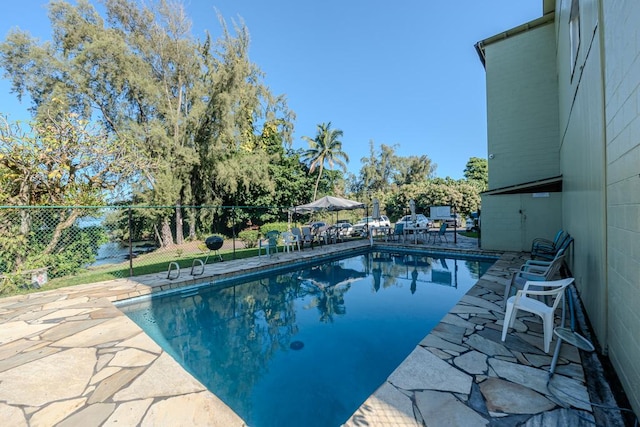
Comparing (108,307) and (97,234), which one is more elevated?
(97,234)

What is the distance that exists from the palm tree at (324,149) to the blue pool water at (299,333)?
15.5m

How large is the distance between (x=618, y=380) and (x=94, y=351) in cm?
474

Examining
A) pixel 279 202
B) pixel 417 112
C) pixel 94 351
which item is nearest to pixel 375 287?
pixel 94 351

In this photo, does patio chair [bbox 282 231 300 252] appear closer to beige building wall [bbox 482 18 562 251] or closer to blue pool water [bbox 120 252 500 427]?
blue pool water [bbox 120 252 500 427]

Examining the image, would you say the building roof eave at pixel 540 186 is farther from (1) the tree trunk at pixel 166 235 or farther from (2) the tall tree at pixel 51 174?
(1) the tree trunk at pixel 166 235

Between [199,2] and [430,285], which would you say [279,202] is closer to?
[199,2]

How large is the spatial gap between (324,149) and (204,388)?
67.4ft

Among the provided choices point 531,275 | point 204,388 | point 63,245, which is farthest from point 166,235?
point 531,275

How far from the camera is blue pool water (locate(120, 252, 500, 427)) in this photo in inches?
102

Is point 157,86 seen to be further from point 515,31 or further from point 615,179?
point 615,179

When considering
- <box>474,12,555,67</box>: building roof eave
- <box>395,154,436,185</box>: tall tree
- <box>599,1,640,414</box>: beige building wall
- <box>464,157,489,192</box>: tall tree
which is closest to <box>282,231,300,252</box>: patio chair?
<box>599,1,640,414</box>: beige building wall

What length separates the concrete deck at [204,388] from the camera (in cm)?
177

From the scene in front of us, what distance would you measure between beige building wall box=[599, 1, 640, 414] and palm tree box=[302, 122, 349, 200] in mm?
19355

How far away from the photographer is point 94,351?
2.75m
